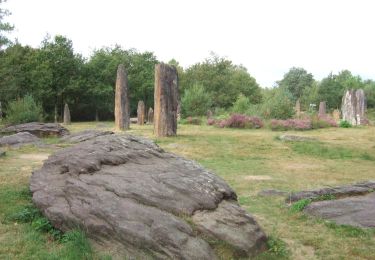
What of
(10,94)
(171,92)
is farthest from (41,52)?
(171,92)

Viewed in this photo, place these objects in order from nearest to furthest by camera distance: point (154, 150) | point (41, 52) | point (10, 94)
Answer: point (154, 150) < point (10, 94) < point (41, 52)

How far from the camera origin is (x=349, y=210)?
7.52 metres

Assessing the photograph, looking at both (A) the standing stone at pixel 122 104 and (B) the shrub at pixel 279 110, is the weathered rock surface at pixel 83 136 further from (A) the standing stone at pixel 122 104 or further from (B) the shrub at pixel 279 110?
(B) the shrub at pixel 279 110

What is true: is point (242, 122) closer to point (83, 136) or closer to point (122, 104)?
point (122, 104)

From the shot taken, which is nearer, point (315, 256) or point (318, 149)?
→ point (315, 256)

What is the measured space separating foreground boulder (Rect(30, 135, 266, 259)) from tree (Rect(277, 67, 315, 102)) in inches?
3236

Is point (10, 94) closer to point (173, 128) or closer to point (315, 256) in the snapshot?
point (173, 128)

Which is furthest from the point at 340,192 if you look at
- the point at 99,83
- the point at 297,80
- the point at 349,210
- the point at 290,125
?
the point at 297,80

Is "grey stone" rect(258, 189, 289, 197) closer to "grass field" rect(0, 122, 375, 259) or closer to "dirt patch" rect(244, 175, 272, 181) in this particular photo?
"grass field" rect(0, 122, 375, 259)

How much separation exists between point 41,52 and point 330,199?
1538 inches

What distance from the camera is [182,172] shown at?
7039mm

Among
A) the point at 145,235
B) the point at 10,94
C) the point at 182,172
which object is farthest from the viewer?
the point at 10,94

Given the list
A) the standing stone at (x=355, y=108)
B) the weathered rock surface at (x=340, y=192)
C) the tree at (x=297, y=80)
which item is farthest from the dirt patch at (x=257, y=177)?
the tree at (x=297, y=80)

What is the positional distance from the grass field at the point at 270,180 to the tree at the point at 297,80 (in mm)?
66687
